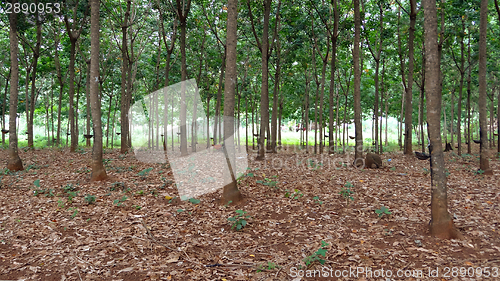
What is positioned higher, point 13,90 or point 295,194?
point 13,90

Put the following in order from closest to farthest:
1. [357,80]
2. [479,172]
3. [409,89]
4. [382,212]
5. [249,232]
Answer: [249,232] → [382,212] → [479,172] → [357,80] → [409,89]

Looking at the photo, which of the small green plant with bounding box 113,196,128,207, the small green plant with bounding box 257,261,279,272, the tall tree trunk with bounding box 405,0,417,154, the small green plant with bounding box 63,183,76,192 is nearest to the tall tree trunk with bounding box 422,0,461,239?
the small green plant with bounding box 257,261,279,272

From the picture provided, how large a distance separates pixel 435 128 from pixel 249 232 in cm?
330

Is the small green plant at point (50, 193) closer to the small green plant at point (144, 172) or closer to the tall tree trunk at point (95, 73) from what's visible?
the tall tree trunk at point (95, 73)

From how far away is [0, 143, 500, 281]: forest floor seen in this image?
3.55 m

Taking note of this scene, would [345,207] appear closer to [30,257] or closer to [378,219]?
[378,219]

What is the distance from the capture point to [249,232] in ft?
15.5

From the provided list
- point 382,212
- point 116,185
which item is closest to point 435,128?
point 382,212

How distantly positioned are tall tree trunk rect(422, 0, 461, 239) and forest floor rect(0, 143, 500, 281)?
25 cm

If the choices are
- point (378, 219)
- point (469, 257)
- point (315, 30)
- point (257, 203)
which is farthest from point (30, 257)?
point (315, 30)

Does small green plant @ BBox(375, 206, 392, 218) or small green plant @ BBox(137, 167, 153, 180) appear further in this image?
small green plant @ BBox(137, 167, 153, 180)

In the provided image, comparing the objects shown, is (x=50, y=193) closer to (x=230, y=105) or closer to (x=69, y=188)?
(x=69, y=188)

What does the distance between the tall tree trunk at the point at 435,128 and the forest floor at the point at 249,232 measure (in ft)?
0.81

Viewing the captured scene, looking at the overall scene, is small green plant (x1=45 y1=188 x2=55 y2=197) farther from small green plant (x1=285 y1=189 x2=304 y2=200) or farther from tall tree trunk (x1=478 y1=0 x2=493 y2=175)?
tall tree trunk (x1=478 y1=0 x2=493 y2=175)
